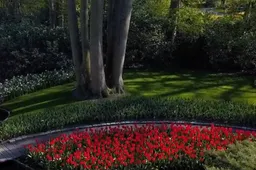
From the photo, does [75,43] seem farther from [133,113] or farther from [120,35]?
[133,113]

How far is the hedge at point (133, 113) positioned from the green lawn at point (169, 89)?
1.13m

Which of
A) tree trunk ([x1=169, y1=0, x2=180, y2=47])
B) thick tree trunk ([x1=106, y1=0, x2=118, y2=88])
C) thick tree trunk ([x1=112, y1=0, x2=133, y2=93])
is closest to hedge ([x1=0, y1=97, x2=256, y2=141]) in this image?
thick tree trunk ([x1=112, y1=0, x2=133, y2=93])

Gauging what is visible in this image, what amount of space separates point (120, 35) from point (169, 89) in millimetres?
2718

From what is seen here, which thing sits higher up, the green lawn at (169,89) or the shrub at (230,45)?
the shrub at (230,45)

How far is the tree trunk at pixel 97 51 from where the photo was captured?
1030cm

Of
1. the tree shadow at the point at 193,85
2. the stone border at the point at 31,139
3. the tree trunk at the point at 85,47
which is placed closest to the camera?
the stone border at the point at 31,139

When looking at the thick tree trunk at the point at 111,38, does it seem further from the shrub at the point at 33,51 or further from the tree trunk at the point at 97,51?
the shrub at the point at 33,51

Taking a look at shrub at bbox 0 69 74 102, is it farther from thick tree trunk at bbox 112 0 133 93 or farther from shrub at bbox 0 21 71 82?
thick tree trunk at bbox 112 0 133 93

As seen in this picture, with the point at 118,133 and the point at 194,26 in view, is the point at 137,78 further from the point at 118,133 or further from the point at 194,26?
the point at 118,133

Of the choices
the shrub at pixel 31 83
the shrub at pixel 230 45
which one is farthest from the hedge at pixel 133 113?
the shrub at pixel 230 45

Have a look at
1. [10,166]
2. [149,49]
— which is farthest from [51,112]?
[149,49]

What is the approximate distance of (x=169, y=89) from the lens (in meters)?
12.5

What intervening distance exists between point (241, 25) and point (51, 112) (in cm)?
1018

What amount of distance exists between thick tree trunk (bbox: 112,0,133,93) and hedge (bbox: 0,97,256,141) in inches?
48.9
